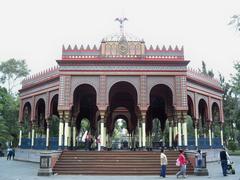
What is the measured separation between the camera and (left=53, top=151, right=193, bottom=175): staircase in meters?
14.8

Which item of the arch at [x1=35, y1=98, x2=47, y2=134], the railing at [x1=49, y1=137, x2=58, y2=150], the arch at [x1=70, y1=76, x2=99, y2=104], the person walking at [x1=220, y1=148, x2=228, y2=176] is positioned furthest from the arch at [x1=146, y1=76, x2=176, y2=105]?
the arch at [x1=35, y1=98, x2=47, y2=134]

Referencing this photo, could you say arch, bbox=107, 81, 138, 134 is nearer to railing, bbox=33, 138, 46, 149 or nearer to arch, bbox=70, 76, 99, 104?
arch, bbox=70, 76, 99, 104

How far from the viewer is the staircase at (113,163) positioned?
14.8m

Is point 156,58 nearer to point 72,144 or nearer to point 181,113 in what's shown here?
point 181,113

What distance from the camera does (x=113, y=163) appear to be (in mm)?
15609

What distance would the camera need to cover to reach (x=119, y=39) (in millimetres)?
20375

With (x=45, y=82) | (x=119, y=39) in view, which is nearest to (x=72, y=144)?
(x=45, y=82)

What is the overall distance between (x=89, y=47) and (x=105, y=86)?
10.5ft

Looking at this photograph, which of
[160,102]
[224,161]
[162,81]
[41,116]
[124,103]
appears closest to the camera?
[224,161]

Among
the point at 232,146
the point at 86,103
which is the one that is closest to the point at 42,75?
the point at 86,103

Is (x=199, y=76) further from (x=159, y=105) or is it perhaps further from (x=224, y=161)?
(x=224, y=161)

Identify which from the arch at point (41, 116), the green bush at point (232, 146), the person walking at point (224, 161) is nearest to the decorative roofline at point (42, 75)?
the arch at point (41, 116)

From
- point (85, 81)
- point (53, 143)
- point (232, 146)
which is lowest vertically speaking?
point (232, 146)

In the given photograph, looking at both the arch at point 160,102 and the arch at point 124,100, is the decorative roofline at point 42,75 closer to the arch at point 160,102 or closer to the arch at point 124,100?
the arch at point 124,100
